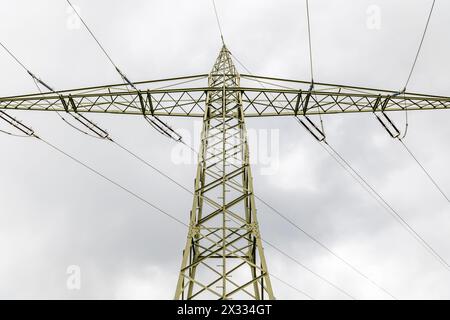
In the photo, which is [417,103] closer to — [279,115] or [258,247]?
[279,115]

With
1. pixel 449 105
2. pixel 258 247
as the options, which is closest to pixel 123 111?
pixel 258 247

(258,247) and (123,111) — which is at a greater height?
(123,111)

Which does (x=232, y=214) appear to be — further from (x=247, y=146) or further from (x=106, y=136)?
(x=106, y=136)

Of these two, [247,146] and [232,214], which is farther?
[247,146]
